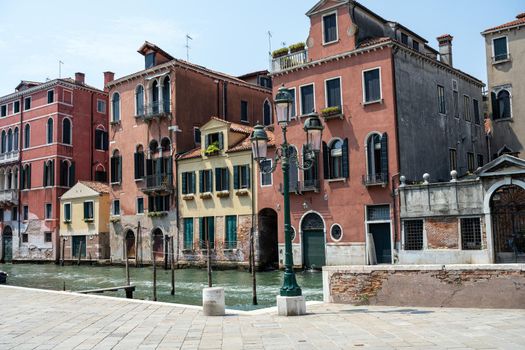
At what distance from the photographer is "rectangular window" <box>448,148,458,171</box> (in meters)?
25.4

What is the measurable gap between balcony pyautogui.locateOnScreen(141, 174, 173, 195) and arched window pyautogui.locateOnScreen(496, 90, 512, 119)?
54.5 feet

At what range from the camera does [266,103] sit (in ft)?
115

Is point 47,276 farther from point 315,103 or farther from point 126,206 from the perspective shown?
point 315,103

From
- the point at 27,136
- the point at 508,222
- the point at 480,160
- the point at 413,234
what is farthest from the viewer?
the point at 27,136

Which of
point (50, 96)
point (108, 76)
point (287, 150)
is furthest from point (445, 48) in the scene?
point (50, 96)

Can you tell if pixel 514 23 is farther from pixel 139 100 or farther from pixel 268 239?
pixel 139 100

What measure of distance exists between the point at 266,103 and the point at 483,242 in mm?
18397

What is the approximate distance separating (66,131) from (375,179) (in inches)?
904

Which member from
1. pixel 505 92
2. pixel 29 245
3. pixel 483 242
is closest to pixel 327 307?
pixel 483 242

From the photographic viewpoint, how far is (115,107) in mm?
34219

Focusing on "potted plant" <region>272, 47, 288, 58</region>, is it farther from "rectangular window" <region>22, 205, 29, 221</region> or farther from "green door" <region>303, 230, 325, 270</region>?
"rectangular window" <region>22, 205, 29, 221</region>

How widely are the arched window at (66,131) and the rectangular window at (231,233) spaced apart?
15.1 meters

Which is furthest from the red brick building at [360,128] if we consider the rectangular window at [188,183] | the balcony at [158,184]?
the balcony at [158,184]

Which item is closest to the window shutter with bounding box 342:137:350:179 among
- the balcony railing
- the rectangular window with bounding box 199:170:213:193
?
the balcony railing
